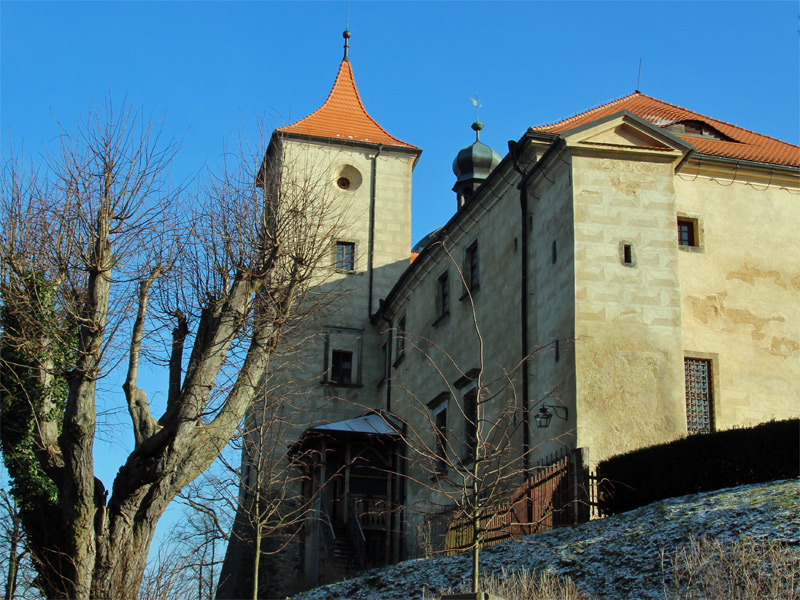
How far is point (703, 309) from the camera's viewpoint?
19406 mm

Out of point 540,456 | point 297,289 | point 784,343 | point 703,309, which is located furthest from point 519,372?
point 297,289

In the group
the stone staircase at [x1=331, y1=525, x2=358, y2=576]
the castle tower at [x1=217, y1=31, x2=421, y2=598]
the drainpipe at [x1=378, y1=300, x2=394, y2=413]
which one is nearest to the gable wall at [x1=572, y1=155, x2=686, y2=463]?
the stone staircase at [x1=331, y1=525, x2=358, y2=576]

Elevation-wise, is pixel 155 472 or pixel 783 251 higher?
pixel 783 251

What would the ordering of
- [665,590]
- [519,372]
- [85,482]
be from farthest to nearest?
[519,372], [85,482], [665,590]

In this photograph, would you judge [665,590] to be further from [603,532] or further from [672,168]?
[672,168]

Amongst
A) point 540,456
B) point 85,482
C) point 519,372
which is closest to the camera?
point 85,482

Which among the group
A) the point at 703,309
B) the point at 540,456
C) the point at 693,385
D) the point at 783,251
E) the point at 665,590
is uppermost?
the point at 783,251

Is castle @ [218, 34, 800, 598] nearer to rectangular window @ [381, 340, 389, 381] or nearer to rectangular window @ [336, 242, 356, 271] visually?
rectangular window @ [381, 340, 389, 381]

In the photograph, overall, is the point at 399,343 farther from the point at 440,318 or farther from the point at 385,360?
the point at 440,318

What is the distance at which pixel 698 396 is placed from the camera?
61.4ft

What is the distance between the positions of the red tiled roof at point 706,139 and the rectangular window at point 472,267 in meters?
3.66

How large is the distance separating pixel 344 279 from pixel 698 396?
14.3m

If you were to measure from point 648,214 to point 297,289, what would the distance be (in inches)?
286

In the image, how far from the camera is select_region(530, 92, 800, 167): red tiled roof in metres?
21.2
